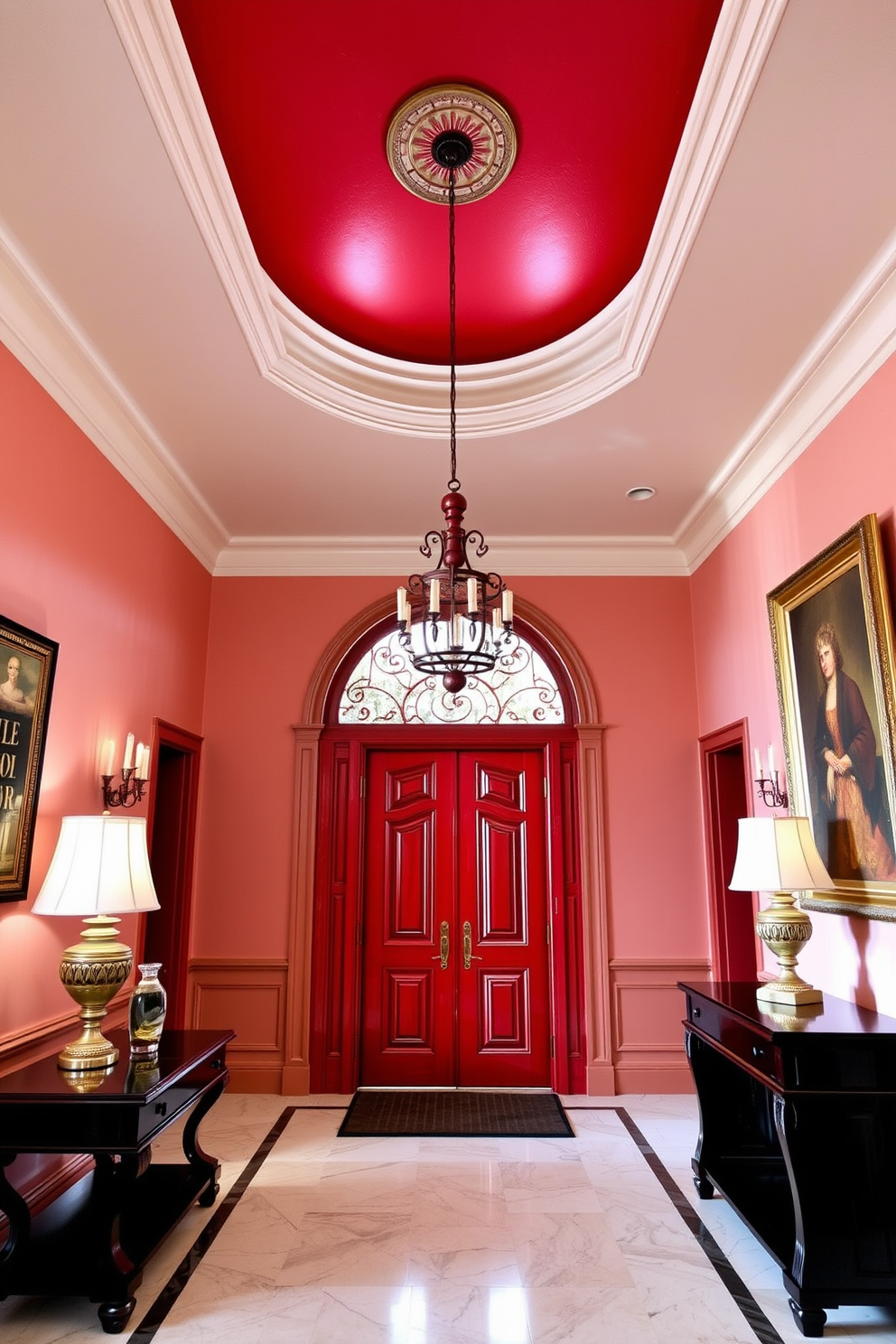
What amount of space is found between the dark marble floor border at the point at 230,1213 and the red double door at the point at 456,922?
0.98 meters

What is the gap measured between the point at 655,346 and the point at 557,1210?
3554 mm

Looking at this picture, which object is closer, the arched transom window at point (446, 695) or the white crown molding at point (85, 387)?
the white crown molding at point (85, 387)

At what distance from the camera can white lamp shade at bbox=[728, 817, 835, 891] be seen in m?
3.20

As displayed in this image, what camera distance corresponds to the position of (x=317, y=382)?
12.9 ft

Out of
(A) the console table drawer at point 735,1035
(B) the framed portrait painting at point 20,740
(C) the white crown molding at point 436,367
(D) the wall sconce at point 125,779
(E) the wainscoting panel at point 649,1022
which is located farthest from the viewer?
(E) the wainscoting panel at point 649,1022

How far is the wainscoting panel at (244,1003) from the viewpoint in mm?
5203

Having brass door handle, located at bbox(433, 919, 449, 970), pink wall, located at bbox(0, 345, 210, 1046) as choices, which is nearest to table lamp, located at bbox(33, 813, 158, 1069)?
pink wall, located at bbox(0, 345, 210, 1046)

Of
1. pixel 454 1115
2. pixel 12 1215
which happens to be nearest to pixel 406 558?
pixel 454 1115

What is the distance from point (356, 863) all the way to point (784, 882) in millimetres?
2912

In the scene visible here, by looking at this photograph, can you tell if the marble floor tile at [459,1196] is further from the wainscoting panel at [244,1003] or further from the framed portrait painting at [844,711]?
the framed portrait painting at [844,711]

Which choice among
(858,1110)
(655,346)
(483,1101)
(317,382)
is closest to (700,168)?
(655,346)

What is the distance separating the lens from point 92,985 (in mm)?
2939

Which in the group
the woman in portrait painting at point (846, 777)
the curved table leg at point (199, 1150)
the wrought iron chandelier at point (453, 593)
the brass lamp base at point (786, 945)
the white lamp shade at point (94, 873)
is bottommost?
the curved table leg at point (199, 1150)

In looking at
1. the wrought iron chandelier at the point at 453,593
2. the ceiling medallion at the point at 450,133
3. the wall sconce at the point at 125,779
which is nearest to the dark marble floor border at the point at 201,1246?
the wall sconce at the point at 125,779
